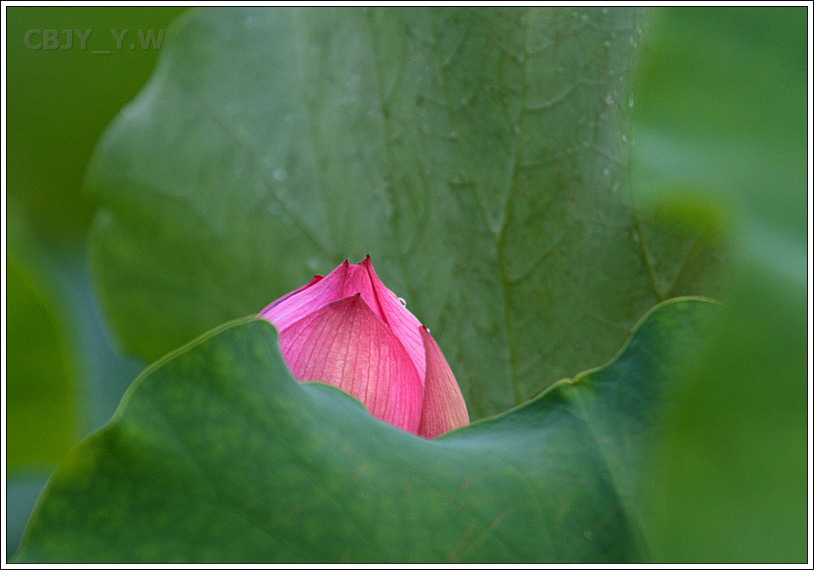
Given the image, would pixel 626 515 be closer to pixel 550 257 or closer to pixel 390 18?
pixel 550 257

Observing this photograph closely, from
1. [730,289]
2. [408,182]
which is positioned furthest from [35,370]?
[730,289]

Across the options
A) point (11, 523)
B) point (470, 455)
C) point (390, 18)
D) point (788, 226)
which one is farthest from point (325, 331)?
point (11, 523)

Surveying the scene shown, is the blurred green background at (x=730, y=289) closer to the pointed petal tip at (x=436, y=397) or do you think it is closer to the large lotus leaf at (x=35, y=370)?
the large lotus leaf at (x=35, y=370)

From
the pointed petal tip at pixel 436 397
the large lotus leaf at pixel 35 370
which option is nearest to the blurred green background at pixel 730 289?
the large lotus leaf at pixel 35 370

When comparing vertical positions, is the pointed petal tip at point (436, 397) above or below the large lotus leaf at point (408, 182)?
below

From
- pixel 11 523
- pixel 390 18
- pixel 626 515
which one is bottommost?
pixel 11 523

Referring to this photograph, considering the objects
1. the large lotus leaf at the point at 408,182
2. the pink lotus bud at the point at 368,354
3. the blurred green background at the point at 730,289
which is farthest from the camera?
the large lotus leaf at the point at 408,182
